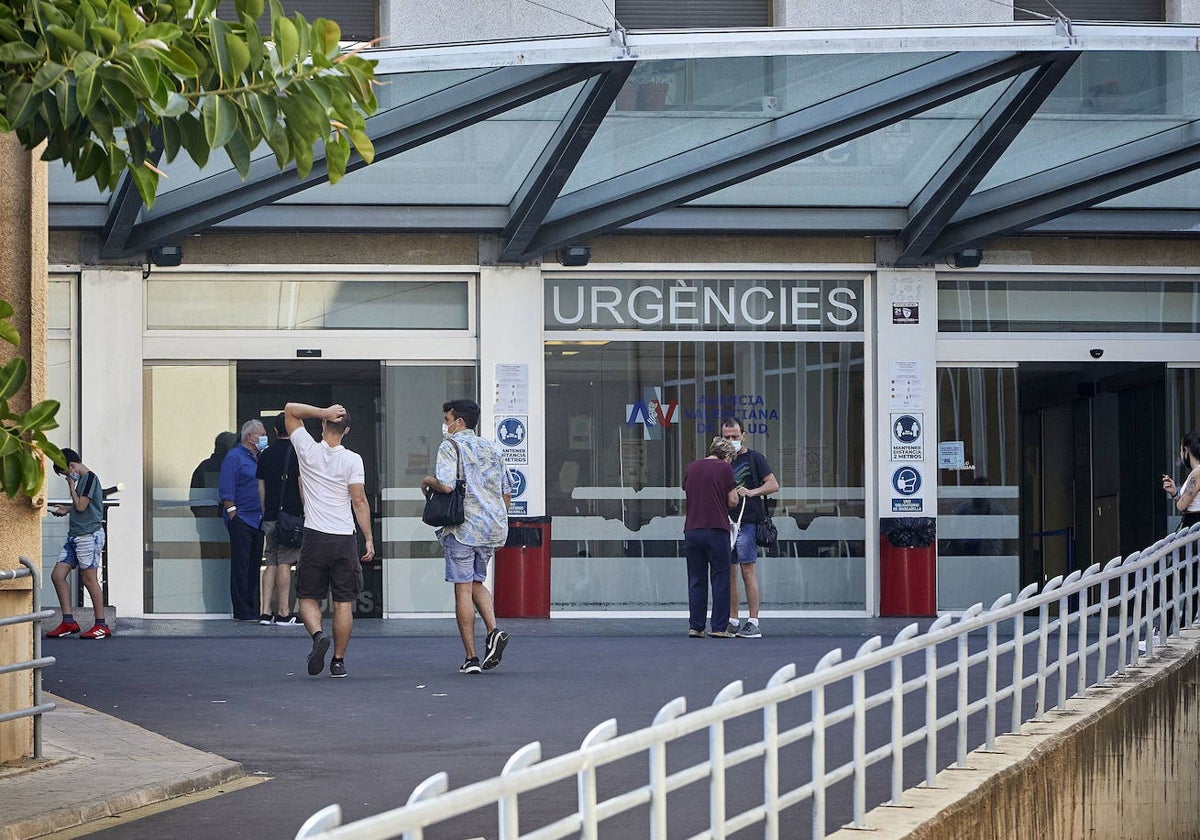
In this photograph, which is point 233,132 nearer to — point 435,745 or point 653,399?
point 435,745

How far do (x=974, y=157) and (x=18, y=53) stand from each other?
1119cm

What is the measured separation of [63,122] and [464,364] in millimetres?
12208

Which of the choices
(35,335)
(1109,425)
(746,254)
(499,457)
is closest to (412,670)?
(499,457)

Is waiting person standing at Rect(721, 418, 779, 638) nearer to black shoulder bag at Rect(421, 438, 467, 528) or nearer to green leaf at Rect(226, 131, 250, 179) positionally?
black shoulder bag at Rect(421, 438, 467, 528)

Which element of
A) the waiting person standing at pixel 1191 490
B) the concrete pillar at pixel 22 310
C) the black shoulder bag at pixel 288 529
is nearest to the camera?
the concrete pillar at pixel 22 310

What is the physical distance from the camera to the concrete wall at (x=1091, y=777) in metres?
5.63

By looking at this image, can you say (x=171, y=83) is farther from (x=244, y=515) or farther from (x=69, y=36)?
(x=244, y=515)

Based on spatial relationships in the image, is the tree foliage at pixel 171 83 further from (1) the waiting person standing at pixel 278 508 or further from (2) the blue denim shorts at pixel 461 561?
(1) the waiting person standing at pixel 278 508

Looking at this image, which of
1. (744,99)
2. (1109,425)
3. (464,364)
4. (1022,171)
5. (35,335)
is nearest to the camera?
(35,335)

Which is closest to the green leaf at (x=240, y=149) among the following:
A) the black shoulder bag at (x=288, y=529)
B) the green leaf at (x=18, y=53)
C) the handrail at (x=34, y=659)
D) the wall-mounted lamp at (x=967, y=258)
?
the green leaf at (x=18, y=53)

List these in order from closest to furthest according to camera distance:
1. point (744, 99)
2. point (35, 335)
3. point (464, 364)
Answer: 1. point (35, 335)
2. point (744, 99)
3. point (464, 364)

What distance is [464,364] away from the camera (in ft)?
52.1

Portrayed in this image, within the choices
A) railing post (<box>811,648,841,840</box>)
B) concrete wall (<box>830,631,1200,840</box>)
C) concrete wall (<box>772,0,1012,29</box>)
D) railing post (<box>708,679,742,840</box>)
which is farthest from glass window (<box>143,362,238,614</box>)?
railing post (<box>708,679,742,840</box>)

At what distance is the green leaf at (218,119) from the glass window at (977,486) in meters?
13.0
